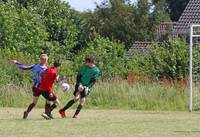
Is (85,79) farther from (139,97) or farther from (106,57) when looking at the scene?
(106,57)

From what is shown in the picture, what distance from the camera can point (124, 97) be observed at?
1021 inches

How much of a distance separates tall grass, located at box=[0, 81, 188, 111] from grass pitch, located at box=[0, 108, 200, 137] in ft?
14.5

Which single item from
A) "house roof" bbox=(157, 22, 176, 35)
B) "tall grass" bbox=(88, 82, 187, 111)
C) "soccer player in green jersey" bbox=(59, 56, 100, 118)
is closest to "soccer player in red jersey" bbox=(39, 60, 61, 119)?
"soccer player in green jersey" bbox=(59, 56, 100, 118)

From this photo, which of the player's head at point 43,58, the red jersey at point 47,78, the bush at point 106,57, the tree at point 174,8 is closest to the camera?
the player's head at point 43,58

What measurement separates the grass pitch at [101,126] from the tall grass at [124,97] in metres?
4.41

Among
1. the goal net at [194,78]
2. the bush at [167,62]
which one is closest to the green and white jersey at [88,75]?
the goal net at [194,78]

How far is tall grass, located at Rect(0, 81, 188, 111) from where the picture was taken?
2534 cm

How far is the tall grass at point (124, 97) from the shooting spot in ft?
83.1

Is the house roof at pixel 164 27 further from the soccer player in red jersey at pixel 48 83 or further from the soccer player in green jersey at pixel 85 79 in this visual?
the soccer player in red jersey at pixel 48 83

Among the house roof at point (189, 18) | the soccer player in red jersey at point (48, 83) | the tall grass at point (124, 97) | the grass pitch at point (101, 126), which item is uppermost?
the house roof at point (189, 18)

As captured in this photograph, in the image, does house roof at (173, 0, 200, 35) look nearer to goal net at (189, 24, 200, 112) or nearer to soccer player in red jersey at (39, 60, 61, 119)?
goal net at (189, 24, 200, 112)

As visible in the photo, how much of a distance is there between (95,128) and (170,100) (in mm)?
9685

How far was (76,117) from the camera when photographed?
1964 centimetres

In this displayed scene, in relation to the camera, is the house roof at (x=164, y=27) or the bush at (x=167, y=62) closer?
the bush at (x=167, y=62)
